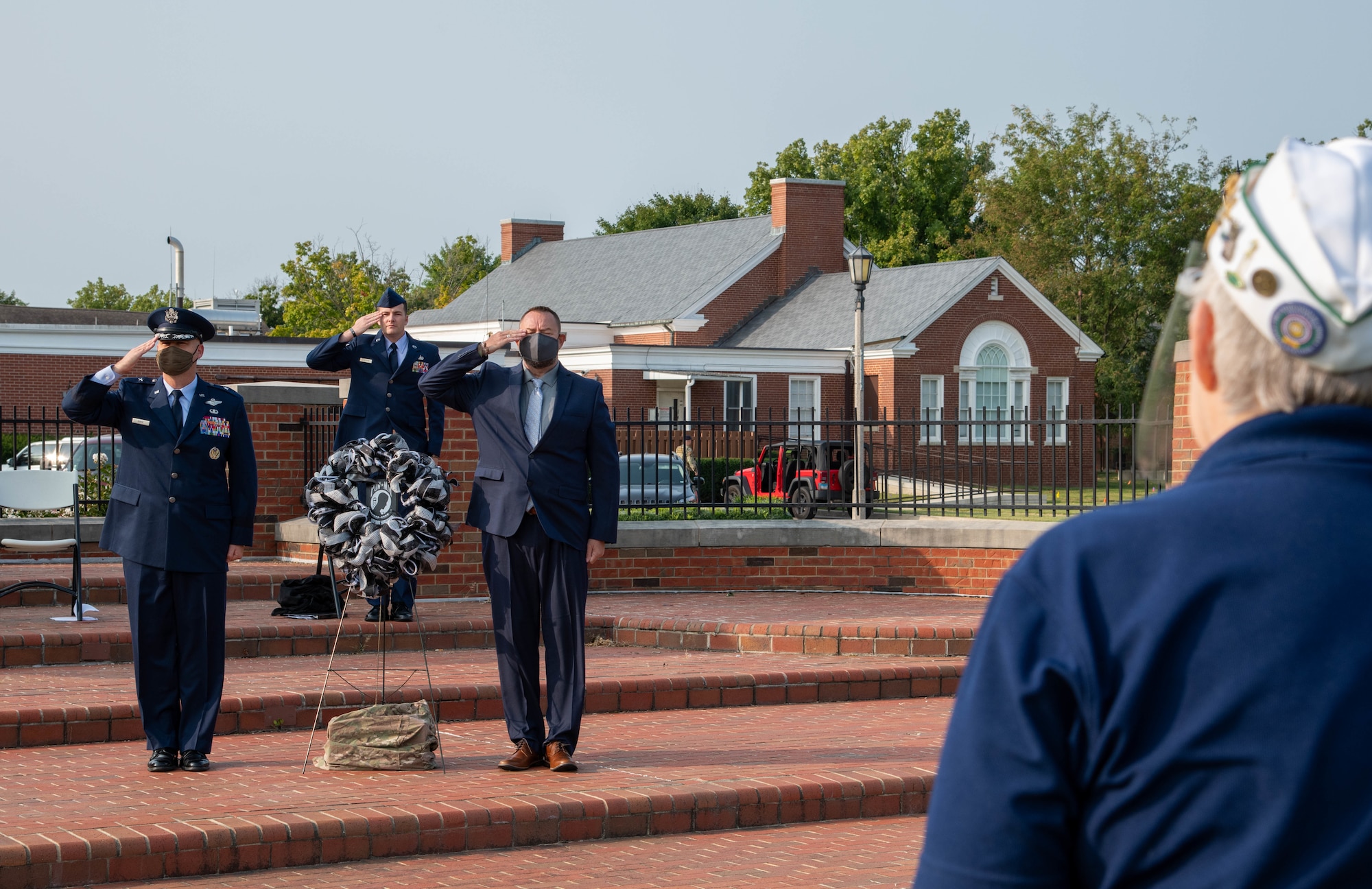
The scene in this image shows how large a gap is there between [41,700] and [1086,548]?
750cm

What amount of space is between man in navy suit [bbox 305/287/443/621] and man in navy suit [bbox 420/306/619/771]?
3.02m

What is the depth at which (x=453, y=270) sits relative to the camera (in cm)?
7450

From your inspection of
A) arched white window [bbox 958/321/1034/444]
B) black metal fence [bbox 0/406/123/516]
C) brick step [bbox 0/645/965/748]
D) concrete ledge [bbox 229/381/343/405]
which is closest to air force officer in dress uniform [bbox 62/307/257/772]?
brick step [bbox 0/645/965/748]

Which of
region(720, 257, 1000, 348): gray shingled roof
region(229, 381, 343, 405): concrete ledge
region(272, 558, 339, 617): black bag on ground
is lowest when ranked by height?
region(272, 558, 339, 617): black bag on ground

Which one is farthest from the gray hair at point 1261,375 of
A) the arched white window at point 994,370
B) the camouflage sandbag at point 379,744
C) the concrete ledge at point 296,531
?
the arched white window at point 994,370

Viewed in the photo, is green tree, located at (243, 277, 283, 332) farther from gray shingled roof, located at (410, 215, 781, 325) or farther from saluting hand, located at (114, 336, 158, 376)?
saluting hand, located at (114, 336, 158, 376)

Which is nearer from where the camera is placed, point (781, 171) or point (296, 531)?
point (296, 531)

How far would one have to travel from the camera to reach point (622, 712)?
346 inches

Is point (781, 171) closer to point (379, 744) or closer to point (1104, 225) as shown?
point (1104, 225)

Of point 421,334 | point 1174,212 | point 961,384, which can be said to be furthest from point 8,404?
point 1174,212

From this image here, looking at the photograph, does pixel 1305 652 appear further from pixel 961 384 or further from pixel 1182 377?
pixel 961 384

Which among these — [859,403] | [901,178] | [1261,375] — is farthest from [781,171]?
[1261,375]

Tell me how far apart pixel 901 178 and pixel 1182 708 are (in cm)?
6551

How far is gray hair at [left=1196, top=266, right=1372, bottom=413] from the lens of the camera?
4.71ft
